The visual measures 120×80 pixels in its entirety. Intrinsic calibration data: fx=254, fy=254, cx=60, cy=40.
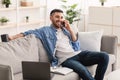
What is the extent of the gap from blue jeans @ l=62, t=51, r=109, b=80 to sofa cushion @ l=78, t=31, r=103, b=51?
1.22 ft

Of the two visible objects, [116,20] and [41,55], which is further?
[116,20]

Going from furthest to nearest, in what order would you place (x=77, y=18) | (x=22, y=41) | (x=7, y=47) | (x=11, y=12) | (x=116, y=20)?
(x=77, y=18) → (x=116, y=20) → (x=11, y=12) → (x=22, y=41) → (x=7, y=47)

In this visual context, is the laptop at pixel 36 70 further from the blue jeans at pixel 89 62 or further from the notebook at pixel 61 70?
Answer: the blue jeans at pixel 89 62

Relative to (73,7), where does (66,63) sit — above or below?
below

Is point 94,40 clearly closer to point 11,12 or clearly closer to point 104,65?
point 104,65

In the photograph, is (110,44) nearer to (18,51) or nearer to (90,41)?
(90,41)

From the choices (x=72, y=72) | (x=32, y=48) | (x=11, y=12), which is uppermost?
(x=11, y=12)

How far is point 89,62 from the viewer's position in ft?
10.5

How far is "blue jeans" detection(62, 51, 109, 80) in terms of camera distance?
300 cm

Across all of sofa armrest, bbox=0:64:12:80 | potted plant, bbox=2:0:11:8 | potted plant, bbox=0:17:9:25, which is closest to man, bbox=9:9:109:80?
sofa armrest, bbox=0:64:12:80

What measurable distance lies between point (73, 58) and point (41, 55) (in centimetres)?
40

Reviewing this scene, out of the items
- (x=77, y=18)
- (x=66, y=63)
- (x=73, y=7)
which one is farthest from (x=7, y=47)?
(x=77, y=18)

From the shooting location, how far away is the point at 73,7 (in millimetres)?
6324

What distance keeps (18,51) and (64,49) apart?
61 cm
